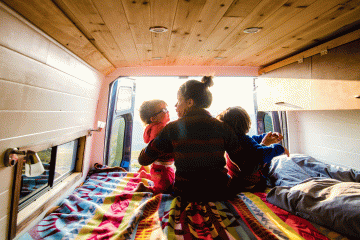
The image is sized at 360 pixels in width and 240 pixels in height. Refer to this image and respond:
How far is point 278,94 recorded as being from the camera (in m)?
2.29

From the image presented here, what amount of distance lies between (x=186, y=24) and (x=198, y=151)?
3.17ft

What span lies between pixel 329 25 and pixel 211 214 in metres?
1.75

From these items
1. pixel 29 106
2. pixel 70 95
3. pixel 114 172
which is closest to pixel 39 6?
pixel 29 106

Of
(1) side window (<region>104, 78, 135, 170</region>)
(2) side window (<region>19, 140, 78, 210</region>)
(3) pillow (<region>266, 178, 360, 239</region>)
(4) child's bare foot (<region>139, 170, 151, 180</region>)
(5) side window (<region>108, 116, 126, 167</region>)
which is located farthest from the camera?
(5) side window (<region>108, 116, 126, 167</region>)

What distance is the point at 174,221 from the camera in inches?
47.1

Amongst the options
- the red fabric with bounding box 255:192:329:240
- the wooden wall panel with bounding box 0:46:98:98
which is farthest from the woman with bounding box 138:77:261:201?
the wooden wall panel with bounding box 0:46:98:98

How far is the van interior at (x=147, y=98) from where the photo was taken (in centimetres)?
112

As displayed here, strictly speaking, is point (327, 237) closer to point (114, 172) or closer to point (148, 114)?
point (148, 114)

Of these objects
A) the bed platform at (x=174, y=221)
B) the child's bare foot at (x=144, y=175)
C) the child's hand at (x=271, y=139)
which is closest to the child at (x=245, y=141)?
the child's hand at (x=271, y=139)

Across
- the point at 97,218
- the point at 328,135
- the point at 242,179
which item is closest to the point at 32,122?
the point at 97,218

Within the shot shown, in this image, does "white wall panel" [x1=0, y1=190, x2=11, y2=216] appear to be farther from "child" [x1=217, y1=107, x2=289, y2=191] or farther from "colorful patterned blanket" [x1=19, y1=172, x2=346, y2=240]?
"child" [x1=217, y1=107, x2=289, y2=191]

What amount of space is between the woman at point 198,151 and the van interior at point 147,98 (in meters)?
0.12

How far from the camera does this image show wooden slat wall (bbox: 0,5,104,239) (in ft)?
3.51

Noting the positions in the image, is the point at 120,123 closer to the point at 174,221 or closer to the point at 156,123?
the point at 156,123
